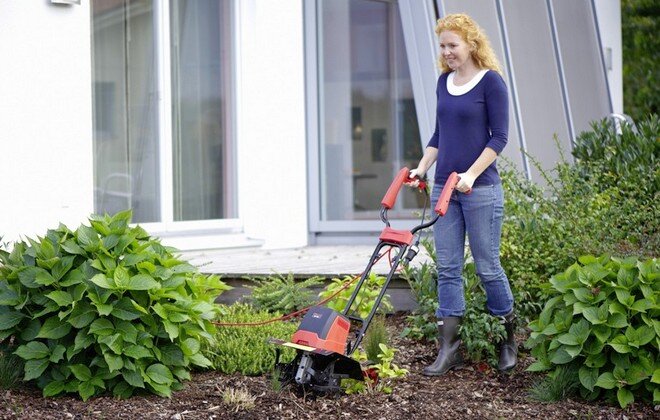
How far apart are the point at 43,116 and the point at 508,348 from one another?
4.33m

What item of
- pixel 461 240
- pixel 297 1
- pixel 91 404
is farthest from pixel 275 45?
pixel 91 404

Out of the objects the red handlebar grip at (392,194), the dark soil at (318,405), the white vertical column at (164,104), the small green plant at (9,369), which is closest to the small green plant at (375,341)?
the dark soil at (318,405)

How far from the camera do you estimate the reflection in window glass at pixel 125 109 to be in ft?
29.1

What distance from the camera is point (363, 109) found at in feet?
35.4

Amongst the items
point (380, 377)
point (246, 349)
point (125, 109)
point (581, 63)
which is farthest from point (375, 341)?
point (581, 63)

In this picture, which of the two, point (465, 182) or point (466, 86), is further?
point (466, 86)

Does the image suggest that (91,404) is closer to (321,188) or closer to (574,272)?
(574,272)

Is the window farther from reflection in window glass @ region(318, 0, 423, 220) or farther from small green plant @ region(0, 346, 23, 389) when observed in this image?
small green plant @ region(0, 346, 23, 389)

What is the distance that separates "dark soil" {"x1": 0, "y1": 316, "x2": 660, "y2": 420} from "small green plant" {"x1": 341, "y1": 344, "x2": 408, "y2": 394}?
1.7 inches

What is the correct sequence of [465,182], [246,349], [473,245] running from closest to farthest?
[465,182]
[473,245]
[246,349]

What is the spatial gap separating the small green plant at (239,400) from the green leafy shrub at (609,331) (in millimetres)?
1508

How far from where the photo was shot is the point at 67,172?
820 cm

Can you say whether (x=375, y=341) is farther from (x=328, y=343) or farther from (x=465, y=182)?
(x=465, y=182)

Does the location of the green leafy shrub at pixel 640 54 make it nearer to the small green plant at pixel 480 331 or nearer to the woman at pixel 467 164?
the small green plant at pixel 480 331
